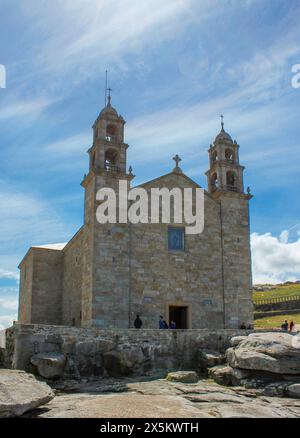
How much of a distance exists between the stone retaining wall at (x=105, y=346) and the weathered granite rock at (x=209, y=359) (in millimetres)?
367

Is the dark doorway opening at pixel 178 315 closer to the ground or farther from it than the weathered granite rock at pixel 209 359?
farther from it

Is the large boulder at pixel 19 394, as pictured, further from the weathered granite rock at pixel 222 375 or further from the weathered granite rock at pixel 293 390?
the weathered granite rock at pixel 293 390

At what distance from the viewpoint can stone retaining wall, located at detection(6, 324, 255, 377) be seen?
17.2m

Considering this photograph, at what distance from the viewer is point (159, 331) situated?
19391 millimetres

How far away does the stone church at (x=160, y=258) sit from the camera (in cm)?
2438

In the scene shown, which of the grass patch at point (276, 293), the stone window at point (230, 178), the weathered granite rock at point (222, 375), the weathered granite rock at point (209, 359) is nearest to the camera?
the weathered granite rock at point (222, 375)

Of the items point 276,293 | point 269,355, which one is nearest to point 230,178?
point 269,355

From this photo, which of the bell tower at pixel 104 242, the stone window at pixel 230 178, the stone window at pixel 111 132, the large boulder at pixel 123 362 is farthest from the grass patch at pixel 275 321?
the large boulder at pixel 123 362

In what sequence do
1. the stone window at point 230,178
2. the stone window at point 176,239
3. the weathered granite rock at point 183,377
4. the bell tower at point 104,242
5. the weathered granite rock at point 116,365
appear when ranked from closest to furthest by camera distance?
the weathered granite rock at point 183,377 < the weathered granite rock at point 116,365 < the bell tower at point 104,242 < the stone window at point 176,239 < the stone window at point 230,178

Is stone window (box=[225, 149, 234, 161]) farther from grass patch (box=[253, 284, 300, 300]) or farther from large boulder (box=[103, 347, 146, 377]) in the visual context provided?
grass patch (box=[253, 284, 300, 300])
